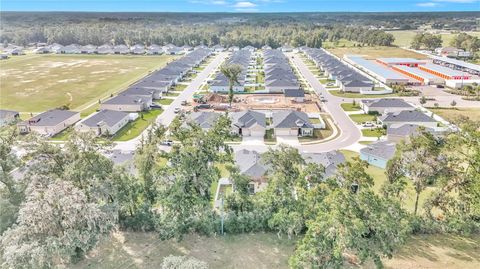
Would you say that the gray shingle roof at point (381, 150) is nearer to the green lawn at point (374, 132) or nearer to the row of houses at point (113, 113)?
the green lawn at point (374, 132)

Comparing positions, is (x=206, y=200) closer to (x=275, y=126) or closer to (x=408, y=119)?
(x=275, y=126)

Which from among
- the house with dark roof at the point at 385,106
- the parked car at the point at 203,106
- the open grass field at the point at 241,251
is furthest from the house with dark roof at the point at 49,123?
the house with dark roof at the point at 385,106

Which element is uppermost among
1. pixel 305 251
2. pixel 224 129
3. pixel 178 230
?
pixel 224 129

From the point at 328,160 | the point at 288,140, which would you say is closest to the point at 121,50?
the point at 288,140

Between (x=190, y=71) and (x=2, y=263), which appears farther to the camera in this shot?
(x=190, y=71)

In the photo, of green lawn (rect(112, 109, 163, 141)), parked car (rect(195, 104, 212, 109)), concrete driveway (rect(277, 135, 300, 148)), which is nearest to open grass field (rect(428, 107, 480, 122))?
concrete driveway (rect(277, 135, 300, 148))

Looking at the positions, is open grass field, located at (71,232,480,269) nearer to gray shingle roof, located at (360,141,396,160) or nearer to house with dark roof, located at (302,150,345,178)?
house with dark roof, located at (302,150,345,178)

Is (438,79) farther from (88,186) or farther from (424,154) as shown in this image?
(88,186)

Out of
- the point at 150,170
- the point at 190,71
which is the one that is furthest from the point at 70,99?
the point at 150,170

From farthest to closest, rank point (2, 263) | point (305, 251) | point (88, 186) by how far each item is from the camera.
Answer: point (88, 186) → point (2, 263) → point (305, 251)
